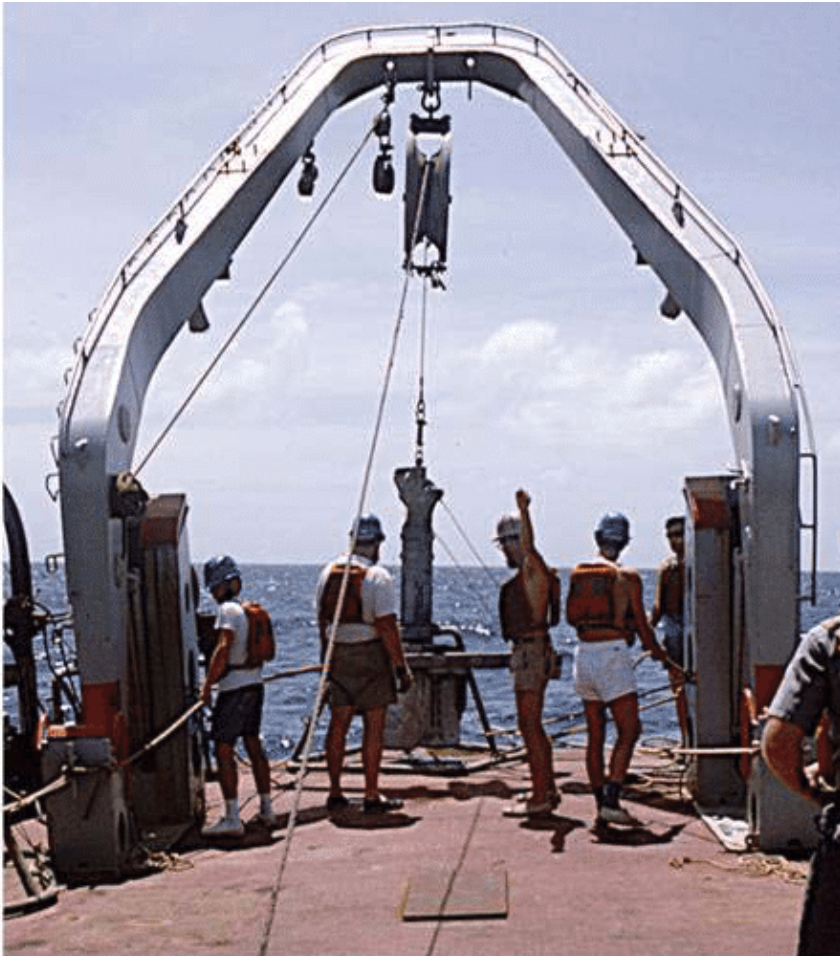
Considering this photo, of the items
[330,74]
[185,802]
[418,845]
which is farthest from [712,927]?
[330,74]

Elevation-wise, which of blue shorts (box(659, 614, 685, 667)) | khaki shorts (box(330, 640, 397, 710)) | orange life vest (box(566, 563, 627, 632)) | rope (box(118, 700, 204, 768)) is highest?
orange life vest (box(566, 563, 627, 632))

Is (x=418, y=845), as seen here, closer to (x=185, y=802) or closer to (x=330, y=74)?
(x=185, y=802)

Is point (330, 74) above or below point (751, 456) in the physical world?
above

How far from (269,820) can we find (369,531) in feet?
5.57

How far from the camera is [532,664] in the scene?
9344 millimetres

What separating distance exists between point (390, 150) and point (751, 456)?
227 inches

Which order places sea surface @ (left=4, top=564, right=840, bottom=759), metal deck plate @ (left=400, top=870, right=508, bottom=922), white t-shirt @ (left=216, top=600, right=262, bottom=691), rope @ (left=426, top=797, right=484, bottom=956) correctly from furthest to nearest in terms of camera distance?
1. sea surface @ (left=4, top=564, right=840, bottom=759)
2. white t-shirt @ (left=216, top=600, right=262, bottom=691)
3. metal deck plate @ (left=400, top=870, right=508, bottom=922)
4. rope @ (left=426, top=797, right=484, bottom=956)

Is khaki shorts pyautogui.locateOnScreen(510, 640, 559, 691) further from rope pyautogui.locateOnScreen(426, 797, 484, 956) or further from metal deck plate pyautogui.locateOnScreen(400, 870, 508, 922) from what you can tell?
metal deck plate pyautogui.locateOnScreen(400, 870, 508, 922)

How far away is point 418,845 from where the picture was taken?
8.52m

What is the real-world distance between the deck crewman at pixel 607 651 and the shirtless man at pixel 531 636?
0.18 meters

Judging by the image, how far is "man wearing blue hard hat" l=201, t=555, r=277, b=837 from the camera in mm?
9016

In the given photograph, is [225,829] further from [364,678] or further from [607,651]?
[607,651]

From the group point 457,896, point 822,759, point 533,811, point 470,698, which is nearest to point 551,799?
point 533,811

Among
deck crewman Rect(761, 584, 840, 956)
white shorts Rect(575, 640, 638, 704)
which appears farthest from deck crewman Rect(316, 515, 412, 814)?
deck crewman Rect(761, 584, 840, 956)
